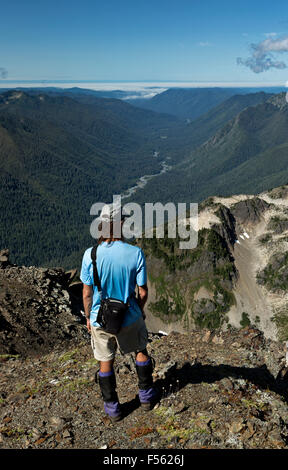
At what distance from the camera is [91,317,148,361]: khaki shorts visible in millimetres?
10531

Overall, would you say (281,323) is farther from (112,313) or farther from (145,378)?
(112,313)

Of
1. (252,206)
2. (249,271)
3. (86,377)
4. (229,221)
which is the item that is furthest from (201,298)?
(86,377)

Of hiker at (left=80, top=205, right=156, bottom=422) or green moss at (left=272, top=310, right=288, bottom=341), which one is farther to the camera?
green moss at (left=272, top=310, right=288, bottom=341)

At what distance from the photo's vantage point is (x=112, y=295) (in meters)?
10.1

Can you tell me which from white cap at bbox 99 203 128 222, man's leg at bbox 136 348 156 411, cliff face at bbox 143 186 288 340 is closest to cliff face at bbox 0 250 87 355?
man's leg at bbox 136 348 156 411

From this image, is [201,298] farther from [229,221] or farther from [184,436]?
[184,436]

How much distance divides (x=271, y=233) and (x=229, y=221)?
2039cm

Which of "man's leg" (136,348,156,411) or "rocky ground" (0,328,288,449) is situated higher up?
"man's leg" (136,348,156,411)

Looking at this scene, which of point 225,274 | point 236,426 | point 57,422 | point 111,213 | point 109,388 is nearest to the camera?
point 111,213

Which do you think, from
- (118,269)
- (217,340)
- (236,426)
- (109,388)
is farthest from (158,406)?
(217,340)

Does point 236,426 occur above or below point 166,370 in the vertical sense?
above

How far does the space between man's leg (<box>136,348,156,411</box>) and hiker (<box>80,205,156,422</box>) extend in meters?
0.38

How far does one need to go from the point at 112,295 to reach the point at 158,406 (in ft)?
15.0

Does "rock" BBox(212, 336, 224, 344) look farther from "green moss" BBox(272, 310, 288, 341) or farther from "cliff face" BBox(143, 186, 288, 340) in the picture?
"cliff face" BBox(143, 186, 288, 340)
